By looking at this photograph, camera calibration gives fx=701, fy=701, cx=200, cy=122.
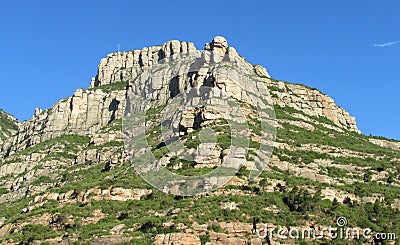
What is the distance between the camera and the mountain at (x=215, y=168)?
10188cm

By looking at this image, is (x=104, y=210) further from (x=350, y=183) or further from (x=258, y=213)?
(x=350, y=183)

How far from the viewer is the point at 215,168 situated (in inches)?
4422

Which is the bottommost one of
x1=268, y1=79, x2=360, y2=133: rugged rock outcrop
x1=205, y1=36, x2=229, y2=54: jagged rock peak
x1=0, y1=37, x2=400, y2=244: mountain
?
x1=0, y1=37, x2=400, y2=244: mountain

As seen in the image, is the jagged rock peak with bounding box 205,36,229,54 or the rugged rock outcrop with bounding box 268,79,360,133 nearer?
the jagged rock peak with bounding box 205,36,229,54

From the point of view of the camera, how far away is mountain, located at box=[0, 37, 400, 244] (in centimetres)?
10188

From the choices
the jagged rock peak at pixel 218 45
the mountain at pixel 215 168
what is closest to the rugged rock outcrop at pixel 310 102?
the mountain at pixel 215 168

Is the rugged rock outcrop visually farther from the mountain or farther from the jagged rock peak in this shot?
the jagged rock peak

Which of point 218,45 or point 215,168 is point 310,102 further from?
point 215,168

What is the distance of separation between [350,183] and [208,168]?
87.3ft

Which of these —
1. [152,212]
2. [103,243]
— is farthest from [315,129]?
[103,243]

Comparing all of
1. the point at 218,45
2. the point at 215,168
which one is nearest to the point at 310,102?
the point at 218,45

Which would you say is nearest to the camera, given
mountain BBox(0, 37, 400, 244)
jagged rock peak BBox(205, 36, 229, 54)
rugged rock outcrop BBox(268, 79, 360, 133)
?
mountain BBox(0, 37, 400, 244)

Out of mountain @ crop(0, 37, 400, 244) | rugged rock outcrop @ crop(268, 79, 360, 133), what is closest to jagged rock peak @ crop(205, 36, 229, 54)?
mountain @ crop(0, 37, 400, 244)

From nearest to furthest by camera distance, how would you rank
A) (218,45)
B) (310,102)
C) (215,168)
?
(215,168), (218,45), (310,102)
